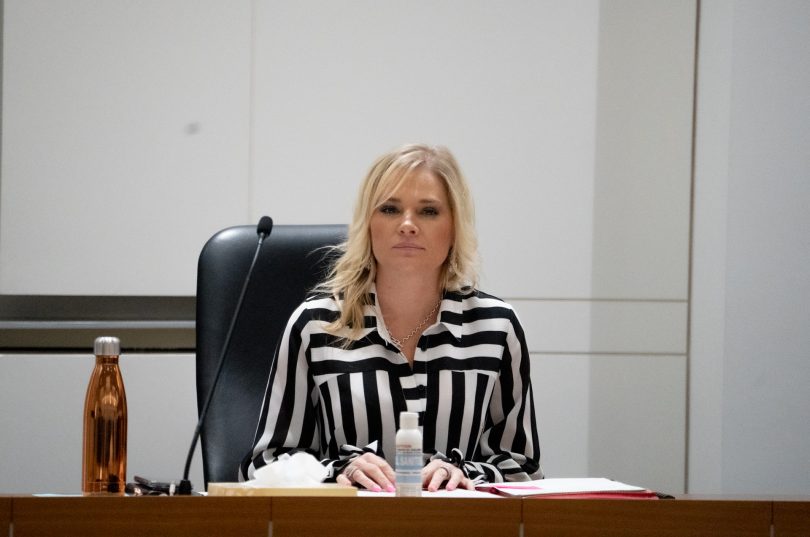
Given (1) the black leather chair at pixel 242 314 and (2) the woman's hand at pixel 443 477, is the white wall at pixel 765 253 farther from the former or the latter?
(2) the woman's hand at pixel 443 477

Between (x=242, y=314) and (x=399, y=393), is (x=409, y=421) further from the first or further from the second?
(x=242, y=314)

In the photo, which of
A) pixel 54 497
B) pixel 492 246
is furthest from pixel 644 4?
pixel 54 497

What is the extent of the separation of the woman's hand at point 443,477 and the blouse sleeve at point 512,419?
0.95 ft

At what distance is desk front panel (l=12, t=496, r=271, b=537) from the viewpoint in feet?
4.20

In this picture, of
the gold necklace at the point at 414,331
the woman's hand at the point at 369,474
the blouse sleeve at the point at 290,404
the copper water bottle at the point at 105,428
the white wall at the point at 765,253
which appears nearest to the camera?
the copper water bottle at the point at 105,428

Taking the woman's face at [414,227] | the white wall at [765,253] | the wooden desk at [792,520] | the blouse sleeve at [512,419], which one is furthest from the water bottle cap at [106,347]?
the white wall at [765,253]

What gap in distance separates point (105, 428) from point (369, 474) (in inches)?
18.4

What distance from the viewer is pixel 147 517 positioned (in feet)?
4.22

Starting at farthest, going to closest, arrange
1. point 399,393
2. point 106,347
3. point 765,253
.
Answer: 1. point 765,253
2. point 399,393
3. point 106,347

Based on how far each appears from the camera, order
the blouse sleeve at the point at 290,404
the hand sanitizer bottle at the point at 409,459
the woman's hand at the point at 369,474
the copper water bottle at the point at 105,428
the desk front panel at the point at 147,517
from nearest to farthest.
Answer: the desk front panel at the point at 147,517 < the hand sanitizer bottle at the point at 409,459 < the copper water bottle at the point at 105,428 < the woman's hand at the point at 369,474 < the blouse sleeve at the point at 290,404

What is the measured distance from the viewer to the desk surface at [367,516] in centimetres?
129

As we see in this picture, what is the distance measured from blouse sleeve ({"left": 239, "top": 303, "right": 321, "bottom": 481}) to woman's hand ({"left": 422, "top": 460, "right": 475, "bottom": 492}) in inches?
14.8

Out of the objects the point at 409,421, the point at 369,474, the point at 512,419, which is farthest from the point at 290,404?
the point at 409,421

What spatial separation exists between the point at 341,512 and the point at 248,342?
101cm
